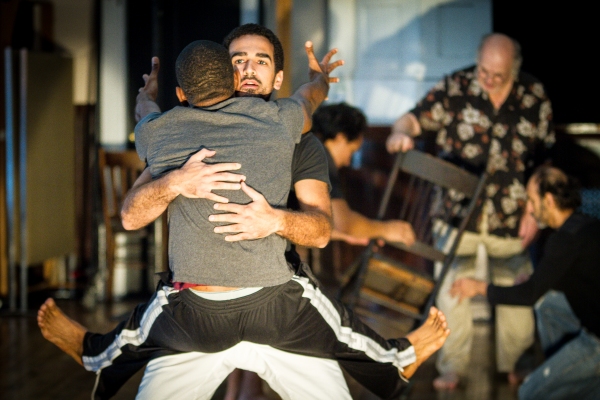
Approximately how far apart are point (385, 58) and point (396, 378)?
3.72 meters

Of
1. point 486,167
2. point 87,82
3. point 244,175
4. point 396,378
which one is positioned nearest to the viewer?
point 244,175

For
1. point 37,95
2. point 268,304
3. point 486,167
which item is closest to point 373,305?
point 486,167

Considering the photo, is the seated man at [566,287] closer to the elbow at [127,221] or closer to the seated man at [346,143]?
the seated man at [346,143]

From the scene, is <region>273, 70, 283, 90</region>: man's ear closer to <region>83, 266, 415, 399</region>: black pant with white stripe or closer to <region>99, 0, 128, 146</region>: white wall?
<region>83, 266, 415, 399</region>: black pant with white stripe

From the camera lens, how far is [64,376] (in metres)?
3.70

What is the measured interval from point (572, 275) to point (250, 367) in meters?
1.63

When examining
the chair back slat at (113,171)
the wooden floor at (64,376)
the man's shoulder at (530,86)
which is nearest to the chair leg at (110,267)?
the chair back slat at (113,171)

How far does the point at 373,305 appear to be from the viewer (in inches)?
215

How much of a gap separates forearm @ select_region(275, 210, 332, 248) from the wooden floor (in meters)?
1.58

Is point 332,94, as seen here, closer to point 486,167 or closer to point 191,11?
point 191,11

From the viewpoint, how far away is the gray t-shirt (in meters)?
1.91

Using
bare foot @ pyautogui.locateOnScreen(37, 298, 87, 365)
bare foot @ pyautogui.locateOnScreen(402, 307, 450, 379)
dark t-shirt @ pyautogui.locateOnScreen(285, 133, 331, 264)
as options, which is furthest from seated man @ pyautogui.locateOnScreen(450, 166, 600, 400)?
bare foot @ pyautogui.locateOnScreen(37, 298, 87, 365)

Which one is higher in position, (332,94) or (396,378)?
(332,94)

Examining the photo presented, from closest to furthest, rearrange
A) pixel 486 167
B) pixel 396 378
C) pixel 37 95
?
pixel 396 378 < pixel 486 167 < pixel 37 95
